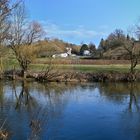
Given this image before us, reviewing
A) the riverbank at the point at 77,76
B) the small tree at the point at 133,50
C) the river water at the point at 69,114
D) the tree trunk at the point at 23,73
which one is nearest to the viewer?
the river water at the point at 69,114

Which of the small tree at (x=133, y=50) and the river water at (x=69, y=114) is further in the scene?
the small tree at (x=133, y=50)

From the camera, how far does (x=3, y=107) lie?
790 inches

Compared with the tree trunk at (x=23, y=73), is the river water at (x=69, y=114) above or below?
below

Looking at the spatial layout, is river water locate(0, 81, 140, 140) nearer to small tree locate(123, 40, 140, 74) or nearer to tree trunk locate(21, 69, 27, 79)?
tree trunk locate(21, 69, 27, 79)

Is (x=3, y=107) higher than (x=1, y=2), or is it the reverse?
(x=1, y=2)

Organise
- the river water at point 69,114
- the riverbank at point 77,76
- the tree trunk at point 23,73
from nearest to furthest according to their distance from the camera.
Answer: the river water at point 69,114, the riverbank at point 77,76, the tree trunk at point 23,73

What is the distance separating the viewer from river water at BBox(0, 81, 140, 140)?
14.0 meters

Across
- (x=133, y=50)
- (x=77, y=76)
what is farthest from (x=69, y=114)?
(x=133, y=50)

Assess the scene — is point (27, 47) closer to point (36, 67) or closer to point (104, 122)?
point (36, 67)

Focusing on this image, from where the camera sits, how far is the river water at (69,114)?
14.0 metres

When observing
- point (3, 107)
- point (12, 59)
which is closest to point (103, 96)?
point (3, 107)

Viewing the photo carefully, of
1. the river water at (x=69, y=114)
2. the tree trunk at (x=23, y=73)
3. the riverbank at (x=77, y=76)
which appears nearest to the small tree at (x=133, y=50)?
the riverbank at (x=77, y=76)

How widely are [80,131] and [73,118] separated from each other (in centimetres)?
273

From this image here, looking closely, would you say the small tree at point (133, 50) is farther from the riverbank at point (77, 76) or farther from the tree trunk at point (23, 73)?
the tree trunk at point (23, 73)
